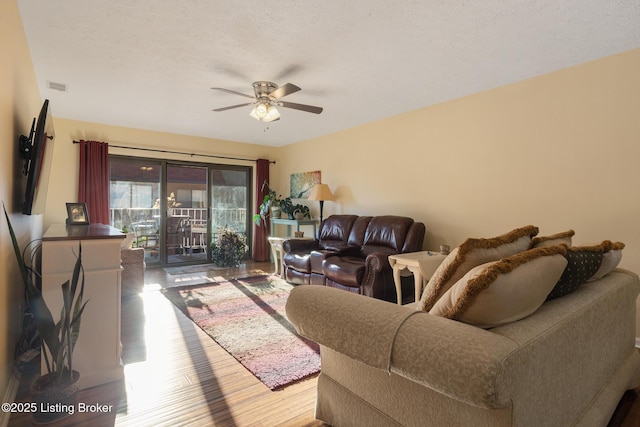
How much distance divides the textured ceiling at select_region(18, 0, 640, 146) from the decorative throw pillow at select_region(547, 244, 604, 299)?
1.52m

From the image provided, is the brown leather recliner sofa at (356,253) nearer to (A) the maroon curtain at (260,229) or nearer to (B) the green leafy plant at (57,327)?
(A) the maroon curtain at (260,229)

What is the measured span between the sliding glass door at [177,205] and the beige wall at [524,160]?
2.86 metres

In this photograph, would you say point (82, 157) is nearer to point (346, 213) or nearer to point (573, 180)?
point (346, 213)

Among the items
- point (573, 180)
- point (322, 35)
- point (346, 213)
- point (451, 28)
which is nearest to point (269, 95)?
point (322, 35)

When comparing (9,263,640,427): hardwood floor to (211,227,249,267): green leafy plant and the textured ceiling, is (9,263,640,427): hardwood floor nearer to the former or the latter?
the textured ceiling

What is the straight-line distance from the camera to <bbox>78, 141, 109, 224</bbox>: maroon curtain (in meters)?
4.68

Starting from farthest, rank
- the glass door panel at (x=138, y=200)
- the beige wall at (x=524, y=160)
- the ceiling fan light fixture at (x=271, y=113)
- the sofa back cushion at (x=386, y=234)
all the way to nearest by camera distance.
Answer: the glass door panel at (x=138, y=200) → the sofa back cushion at (x=386, y=234) → the ceiling fan light fixture at (x=271, y=113) → the beige wall at (x=524, y=160)

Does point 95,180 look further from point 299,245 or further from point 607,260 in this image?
point 607,260

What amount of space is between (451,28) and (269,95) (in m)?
1.60

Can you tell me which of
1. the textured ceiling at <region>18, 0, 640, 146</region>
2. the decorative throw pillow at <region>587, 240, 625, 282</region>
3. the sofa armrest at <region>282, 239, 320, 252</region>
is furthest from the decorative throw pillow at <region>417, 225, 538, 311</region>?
the sofa armrest at <region>282, 239, 320, 252</region>

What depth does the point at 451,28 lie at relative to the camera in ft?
7.26

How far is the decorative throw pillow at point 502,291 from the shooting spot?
3.28 feet

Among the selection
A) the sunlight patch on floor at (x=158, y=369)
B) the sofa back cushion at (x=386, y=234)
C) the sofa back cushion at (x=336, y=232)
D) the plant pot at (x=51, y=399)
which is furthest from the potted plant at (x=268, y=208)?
the plant pot at (x=51, y=399)

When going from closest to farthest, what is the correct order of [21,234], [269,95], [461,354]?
[461,354], [21,234], [269,95]
